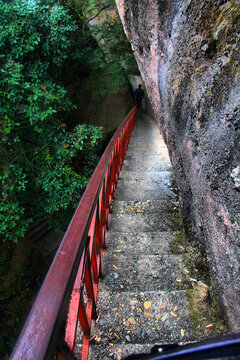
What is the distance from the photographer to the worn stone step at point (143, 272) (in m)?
1.83

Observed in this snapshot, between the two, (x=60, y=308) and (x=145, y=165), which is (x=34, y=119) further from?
(x=60, y=308)

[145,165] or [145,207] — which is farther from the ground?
[145,207]

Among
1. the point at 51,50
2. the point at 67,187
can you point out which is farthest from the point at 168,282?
the point at 51,50

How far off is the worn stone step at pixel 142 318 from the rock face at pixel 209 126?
328mm

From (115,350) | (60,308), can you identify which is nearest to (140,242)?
(115,350)

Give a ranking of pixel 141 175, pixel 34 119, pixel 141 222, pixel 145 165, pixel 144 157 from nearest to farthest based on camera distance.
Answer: pixel 141 222 < pixel 141 175 < pixel 34 119 < pixel 145 165 < pixel 144 157

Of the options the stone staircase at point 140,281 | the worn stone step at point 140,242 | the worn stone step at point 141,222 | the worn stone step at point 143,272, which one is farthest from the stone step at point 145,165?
the worn stone step at point 143,272

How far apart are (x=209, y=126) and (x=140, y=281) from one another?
133cm

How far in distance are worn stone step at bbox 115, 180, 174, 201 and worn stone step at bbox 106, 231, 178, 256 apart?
810 millimetres

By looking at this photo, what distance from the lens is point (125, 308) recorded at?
5.37 feet

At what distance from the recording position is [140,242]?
2328 mm

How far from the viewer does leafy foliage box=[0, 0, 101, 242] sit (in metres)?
4.18

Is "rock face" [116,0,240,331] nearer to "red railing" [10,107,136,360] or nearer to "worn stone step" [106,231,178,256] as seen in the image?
"worn stone step" [106,231,178,256]

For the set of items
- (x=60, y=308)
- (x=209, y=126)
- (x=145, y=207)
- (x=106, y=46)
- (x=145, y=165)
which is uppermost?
(x=106, y=46)
